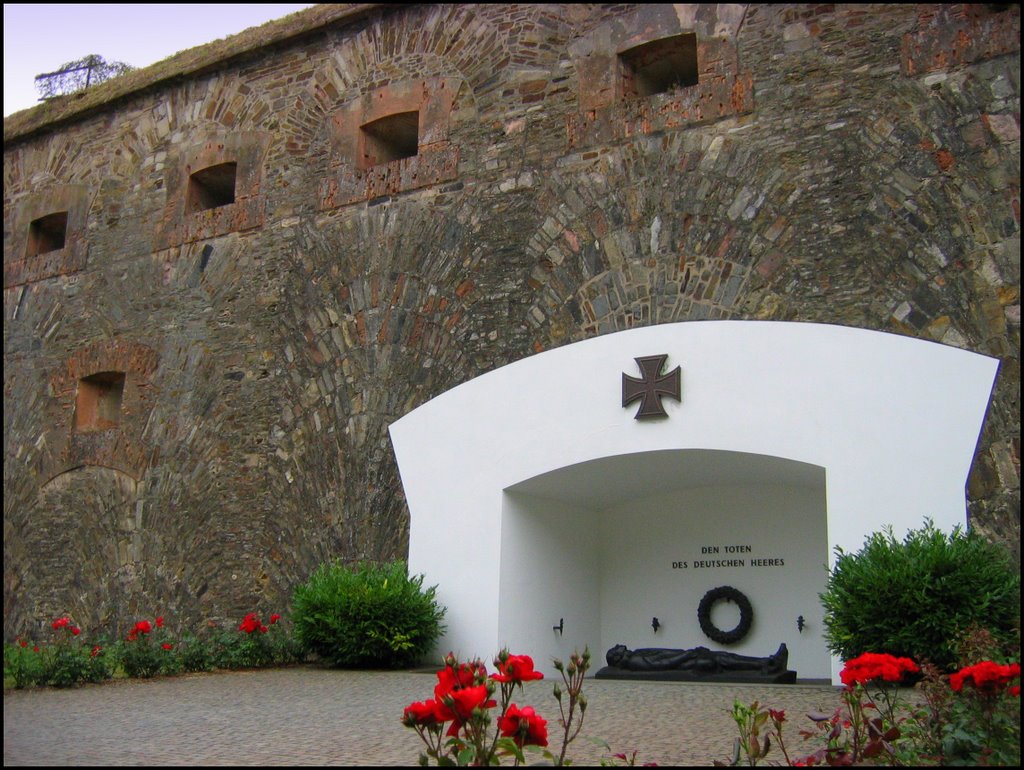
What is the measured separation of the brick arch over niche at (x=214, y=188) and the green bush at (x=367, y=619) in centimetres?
493

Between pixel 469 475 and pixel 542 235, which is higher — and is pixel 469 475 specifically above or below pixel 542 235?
below

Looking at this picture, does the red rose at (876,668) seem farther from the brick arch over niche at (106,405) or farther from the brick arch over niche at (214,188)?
the brick arch over niche at (106,405)

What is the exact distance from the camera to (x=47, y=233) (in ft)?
52.4

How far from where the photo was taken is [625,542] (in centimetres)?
1180

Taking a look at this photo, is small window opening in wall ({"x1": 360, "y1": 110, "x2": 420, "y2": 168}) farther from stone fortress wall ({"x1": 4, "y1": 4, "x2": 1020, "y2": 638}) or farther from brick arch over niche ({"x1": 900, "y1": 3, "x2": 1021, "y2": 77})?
brick arch over niche ({"x1": 900, "y1": 3, "x2": 1021, "y2": 77})

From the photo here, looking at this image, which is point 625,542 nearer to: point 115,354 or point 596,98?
point 596,98

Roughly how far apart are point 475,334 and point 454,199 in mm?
1548

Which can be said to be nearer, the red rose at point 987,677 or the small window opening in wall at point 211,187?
the red rose at point 987,677

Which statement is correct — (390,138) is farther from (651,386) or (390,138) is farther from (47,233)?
(47,233)

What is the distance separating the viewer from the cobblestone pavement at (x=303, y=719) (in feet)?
18.1

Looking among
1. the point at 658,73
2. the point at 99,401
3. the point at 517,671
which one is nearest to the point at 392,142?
the point at 658,73

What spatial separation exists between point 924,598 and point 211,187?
1016 centimetres

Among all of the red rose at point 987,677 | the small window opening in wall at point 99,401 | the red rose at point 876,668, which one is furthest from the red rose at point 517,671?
the small window opening in wall at point 99,401

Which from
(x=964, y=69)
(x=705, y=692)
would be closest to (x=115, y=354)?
(x=705, y=692)
